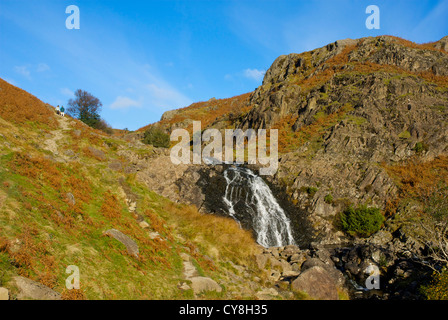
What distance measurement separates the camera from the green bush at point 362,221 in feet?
112

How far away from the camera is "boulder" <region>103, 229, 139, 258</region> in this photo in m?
18.0

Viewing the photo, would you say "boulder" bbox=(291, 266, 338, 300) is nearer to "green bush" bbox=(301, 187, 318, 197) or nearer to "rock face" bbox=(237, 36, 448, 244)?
"rock face" bbox=(237, 36, 448, 244)

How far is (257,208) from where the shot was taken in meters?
36.2

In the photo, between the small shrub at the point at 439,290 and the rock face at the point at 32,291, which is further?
the small shrub at the point at 439,290

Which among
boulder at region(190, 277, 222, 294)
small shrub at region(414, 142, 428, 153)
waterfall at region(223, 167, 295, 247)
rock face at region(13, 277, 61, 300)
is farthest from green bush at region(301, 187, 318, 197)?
rock face at region(13, 277, 61, 300)

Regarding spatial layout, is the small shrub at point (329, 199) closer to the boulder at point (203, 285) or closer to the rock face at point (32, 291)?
the boulder at point (203, 285)

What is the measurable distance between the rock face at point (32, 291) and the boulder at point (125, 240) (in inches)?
273

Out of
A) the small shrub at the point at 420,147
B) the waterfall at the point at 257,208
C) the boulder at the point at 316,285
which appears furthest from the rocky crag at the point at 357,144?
the boulder at the point at 316,285

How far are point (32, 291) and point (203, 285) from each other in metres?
10.3

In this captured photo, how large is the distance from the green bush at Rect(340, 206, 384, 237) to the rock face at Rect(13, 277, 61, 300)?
35.2 meters

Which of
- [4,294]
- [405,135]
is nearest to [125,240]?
[4,294]

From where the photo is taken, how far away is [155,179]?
112 ft

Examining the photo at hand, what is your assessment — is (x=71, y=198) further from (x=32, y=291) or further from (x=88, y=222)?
(x=32, y=291)

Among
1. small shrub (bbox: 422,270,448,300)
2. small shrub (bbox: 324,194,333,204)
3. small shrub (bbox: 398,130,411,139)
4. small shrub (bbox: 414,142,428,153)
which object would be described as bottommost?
small shrub (bbox: 422,270,448,300)
